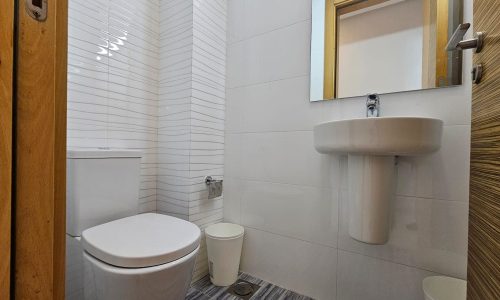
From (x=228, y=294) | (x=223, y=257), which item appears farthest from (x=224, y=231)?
(x=228, y=294)

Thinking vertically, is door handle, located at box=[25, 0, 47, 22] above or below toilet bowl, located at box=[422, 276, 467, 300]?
above

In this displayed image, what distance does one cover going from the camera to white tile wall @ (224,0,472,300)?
961 millimetres

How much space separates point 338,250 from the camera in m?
1.19

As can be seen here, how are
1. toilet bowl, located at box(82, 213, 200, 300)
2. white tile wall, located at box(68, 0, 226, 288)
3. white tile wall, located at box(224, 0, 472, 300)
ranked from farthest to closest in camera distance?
white tile wall, located at box(68, 0, 226, 288), white tile wall, located at box(224, 0, 472, 300), toilet bowl, located at box(82, 213, 200, 300)

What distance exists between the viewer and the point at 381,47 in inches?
47.0

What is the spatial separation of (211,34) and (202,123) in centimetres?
58

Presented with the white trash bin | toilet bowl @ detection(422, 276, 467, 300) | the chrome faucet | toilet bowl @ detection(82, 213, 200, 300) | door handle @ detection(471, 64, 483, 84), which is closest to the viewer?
door handle @ detection(471, 64, 483, 84)

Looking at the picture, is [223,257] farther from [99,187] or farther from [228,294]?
[99,187]

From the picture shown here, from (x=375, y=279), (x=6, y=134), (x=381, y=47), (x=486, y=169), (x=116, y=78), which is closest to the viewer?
(x=6, y=134)

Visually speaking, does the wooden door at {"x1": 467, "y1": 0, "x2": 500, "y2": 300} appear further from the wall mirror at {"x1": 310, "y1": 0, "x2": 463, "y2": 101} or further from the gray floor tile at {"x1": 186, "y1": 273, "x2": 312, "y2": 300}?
the gray floor tile at {"x1": 186, "y1": 273, "x2": 312, "y2": 300}

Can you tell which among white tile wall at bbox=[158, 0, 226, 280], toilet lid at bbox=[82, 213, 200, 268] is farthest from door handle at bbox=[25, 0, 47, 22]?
white tile wall at bbox=[158, 0, 226, 280]

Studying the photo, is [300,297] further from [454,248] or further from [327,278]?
[454,248]

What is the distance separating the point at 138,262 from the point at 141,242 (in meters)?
0.11

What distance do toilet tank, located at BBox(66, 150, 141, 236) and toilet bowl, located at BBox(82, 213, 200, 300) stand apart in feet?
0.59
